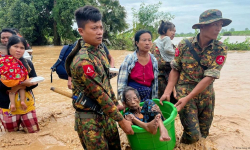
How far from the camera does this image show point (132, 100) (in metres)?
2.38

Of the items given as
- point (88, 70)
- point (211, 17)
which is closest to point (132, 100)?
point (88, 70)

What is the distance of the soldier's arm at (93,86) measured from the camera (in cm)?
160

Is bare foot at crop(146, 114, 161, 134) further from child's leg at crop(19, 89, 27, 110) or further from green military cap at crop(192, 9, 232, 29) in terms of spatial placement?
Result: child's leg at crop(19, 89, 27, 110)

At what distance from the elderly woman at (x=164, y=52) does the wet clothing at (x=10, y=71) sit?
7.71 feet

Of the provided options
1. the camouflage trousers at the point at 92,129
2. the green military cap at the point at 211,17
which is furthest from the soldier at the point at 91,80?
the green military cap at the point at 211,17

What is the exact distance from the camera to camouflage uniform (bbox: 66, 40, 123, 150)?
5.34ft

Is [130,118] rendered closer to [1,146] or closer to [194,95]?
[194,95]

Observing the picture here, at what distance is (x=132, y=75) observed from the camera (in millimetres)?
2916

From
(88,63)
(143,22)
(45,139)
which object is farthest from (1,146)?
(143,22)

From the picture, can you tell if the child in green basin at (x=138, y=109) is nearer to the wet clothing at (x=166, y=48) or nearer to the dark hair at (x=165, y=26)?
the wet clothing at (x=166, y=48)

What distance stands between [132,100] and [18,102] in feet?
6.45

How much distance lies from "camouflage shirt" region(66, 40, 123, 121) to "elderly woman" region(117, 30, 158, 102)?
1.02m

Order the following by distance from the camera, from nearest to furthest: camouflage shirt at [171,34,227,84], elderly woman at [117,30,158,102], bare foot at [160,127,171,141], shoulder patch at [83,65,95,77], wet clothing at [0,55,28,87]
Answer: shoulder patch at [83,65,95,77]
bare foot at [160,127,171,141]
camouflage shirt at [171,34,227,84]
wet clothing at [0,55,28,87]
elderly woman at [117,30,158,102]

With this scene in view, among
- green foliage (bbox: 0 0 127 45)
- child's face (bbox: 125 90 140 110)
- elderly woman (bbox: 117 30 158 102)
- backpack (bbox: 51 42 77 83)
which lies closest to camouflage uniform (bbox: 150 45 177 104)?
elderly woman (bbox: 117 30 158 102)
